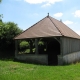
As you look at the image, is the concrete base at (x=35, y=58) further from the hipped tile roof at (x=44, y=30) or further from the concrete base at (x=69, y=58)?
the hipped tile roof at (x=44, y=30)

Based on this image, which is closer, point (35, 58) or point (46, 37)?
point (46, 37)

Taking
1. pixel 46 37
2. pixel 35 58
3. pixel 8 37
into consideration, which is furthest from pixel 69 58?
pixel 8 37

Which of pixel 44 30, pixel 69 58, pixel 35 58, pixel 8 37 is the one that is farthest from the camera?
pixel 8 37

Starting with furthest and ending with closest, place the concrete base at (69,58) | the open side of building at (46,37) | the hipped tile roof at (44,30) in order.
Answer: the concrete base at (69,58)
the hipped tile roof at (44,30)
the open side of building at (46,37)

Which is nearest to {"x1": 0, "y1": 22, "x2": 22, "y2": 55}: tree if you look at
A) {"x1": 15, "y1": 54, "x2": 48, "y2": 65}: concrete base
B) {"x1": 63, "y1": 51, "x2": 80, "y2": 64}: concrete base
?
{"x1": 15, "y1": 54, "x2": 48, "y2": 65}: concrete base

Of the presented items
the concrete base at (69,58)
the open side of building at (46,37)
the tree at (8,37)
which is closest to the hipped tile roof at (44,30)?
the open side of building at (46,37)

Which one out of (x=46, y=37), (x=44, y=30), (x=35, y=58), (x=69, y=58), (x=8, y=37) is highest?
(x=44, y=30)

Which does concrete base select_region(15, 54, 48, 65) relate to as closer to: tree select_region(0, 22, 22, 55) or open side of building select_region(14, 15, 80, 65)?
open side of building select_region(14, 15, 80, 65)

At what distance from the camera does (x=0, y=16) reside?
Answer: 37.4 ft

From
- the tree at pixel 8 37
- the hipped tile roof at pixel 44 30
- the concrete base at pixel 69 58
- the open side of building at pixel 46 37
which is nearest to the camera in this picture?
the open side of building at pixel 46 37

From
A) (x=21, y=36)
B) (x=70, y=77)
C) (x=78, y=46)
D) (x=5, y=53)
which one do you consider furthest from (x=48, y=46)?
(x=70, y=77)

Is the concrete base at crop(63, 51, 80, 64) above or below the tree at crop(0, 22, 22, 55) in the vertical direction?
below

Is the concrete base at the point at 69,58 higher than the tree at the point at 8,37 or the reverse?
the reverse

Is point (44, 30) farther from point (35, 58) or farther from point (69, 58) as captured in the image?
point (69, 58)
